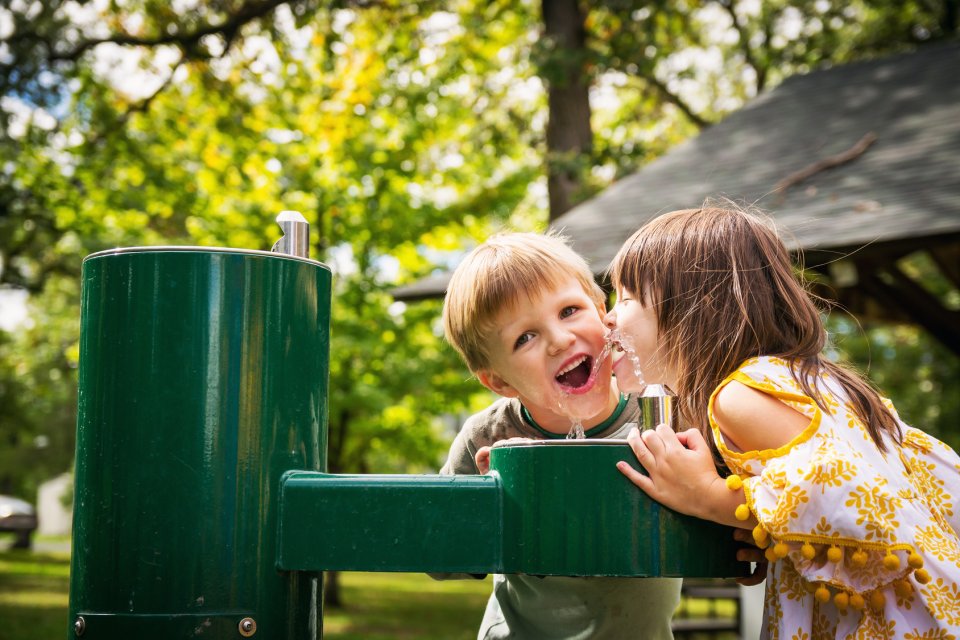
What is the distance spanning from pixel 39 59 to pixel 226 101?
2.17 m

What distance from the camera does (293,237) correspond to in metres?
1.40

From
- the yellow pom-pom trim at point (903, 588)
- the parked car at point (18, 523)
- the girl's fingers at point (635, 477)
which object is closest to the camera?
the girl's fingers at point (635, 477)

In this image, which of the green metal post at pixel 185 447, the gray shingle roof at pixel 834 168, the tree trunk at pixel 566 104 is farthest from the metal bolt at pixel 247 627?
the tree trunk at pixel 566 104

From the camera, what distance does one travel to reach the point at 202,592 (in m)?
1.27

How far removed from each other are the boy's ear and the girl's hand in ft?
2.74

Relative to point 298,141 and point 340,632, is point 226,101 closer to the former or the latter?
point 298,141

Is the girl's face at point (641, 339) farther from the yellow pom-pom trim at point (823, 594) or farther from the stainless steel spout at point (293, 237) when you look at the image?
the stainless steel spout at point (293, 237)

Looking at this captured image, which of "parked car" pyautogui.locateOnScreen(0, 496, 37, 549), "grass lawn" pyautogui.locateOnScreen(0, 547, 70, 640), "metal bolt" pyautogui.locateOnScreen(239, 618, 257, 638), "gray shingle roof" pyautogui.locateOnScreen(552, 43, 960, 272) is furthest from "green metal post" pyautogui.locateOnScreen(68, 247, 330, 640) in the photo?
"parked car" pyautogui.locateOnScreen(0, 496, 37, 549)

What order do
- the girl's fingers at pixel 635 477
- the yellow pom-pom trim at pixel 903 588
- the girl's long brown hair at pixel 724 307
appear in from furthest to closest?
the girl's long brown hair at pixel 724 307
the yellow pom-pom trim at pixel 903 588
the girl's fingers at pixel 635 477

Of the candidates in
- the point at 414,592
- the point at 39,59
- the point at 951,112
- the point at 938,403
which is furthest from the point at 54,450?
the point at 951,112

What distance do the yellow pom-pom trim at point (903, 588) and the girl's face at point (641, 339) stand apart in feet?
1.44

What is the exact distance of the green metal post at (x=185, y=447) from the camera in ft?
4.17

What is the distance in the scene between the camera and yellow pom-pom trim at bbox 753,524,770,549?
1.25m

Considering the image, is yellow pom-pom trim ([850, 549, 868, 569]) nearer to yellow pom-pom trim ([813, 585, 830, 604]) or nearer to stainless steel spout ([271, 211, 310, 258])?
yellow pom-pom trim ([813, 585, 830, 604])
